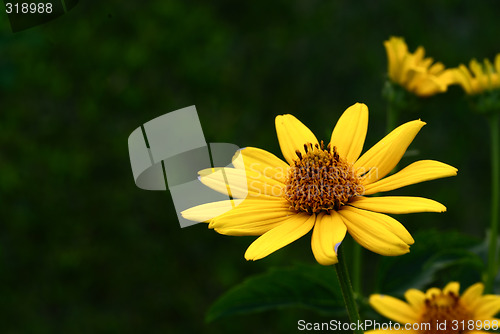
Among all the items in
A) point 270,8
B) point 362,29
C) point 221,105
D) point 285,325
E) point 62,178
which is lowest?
point 285,325

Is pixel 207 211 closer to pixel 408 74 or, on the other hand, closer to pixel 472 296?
pixel 472 296

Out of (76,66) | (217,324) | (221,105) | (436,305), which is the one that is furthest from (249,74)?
(436,305)

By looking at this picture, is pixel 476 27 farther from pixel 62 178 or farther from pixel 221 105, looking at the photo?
pixel 62 178

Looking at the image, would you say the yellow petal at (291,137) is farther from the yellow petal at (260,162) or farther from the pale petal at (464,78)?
the pale petal at (464,78)

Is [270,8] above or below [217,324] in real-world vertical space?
above

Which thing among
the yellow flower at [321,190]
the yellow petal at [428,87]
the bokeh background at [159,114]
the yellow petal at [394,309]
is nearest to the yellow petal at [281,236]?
the yellow flower at [321,190]

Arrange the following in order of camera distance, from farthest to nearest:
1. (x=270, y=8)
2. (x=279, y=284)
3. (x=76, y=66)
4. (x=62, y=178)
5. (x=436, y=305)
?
(x=270, y=8)
(x=76, y=66)
(x=62, y=178)
(x=279, y=284)
(x=436, y=305)

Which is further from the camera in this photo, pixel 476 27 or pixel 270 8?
pixel 270 8
